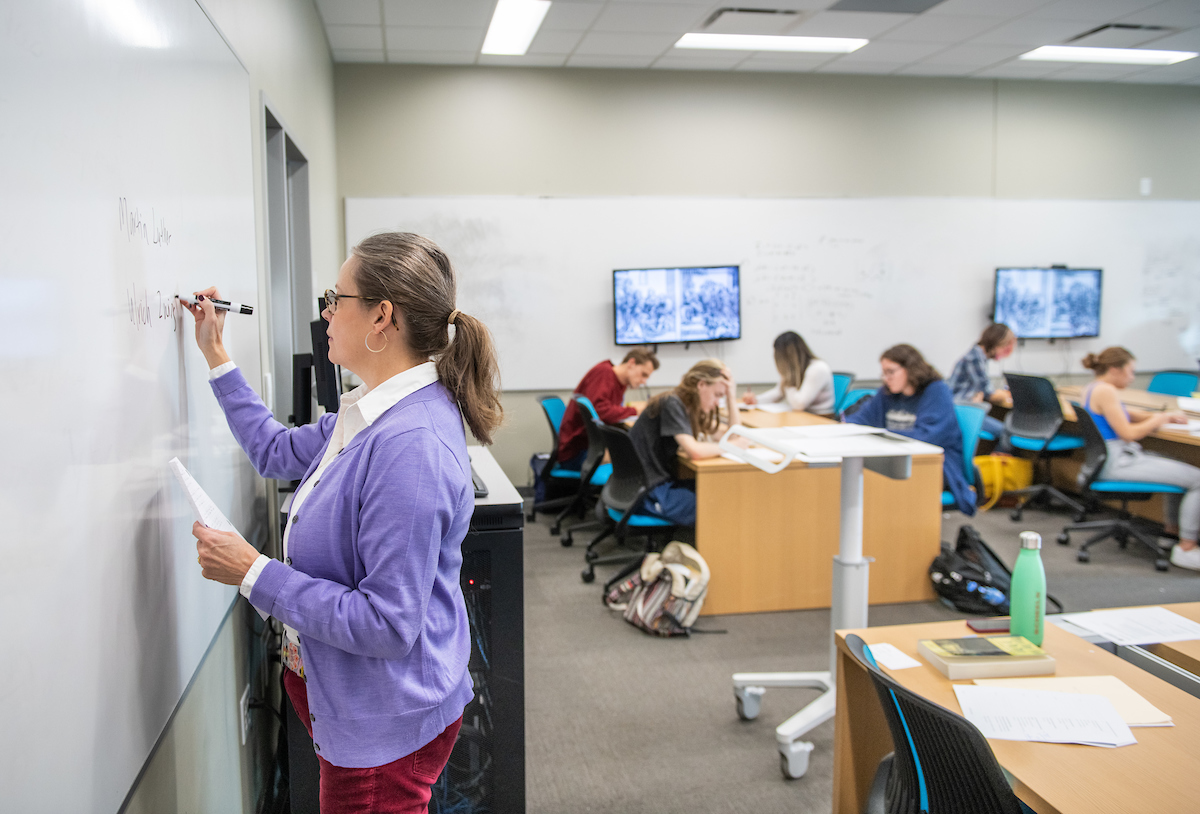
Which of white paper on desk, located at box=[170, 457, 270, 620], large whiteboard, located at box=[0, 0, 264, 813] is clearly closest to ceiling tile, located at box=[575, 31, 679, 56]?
large whiteboard, located at box=[0, 0, 264, 813]

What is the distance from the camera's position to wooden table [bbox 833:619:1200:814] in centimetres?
110

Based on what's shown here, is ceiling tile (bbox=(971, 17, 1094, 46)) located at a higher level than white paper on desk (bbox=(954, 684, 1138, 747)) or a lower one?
higher

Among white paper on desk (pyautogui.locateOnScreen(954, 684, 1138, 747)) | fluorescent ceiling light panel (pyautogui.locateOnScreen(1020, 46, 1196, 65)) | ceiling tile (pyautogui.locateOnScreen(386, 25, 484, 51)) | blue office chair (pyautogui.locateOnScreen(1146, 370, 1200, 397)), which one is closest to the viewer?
white paper on desk (pyautogui.locateOnScreen(954, 684, 1138, 747))

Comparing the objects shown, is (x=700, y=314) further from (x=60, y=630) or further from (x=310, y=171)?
(x=60, y=630)

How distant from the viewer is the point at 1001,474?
5.14 m

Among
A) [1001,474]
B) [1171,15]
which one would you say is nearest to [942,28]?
[1171,15]

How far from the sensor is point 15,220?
0.71 meters

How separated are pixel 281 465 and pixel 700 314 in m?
4.47

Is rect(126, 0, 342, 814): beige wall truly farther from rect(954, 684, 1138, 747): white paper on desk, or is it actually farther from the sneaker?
the sneaker

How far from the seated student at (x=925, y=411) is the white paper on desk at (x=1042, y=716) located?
248 cm

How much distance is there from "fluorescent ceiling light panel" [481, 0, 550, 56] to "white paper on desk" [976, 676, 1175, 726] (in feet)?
13.3

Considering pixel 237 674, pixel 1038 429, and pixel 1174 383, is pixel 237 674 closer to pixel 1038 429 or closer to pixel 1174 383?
pixel 1038 429

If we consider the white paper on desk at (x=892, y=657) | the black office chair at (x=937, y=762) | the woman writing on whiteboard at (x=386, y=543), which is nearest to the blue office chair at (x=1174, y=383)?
the white paper on desk at (x=892, y=657)

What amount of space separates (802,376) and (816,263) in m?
1.29
